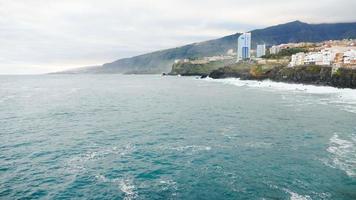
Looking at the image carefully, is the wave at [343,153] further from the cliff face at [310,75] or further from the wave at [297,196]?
the cliff face at [310,75]

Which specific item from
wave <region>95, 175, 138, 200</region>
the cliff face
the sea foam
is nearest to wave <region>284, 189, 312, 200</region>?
wave <region>95, 175, 138, 200</region>

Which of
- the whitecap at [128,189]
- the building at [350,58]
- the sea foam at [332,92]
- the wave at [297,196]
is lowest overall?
the sea foam at [332,92]

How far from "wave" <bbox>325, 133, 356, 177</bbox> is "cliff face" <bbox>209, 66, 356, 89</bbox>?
64.6 metres

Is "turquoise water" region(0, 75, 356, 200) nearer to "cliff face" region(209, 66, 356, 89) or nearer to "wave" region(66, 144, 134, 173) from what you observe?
"wave" region(66, 144, 134, 173)

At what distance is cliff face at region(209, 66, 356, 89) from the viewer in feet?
301

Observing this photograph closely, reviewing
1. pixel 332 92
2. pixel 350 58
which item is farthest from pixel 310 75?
pixel 332 92

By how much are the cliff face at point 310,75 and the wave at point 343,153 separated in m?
64.6

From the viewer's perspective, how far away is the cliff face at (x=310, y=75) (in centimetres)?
9175

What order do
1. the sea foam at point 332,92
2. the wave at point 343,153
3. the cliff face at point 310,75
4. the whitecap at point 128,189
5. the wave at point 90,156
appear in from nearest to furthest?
the whitecap at point 128,189 < the wave at point 343,153 < the wave at point 90,156 < the sea foam at point 332,92 < the cliff face at point 310,75

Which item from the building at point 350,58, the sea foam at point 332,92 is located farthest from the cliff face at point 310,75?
the building at point 350,58

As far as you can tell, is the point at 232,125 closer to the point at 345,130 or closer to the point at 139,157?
the point at 345,130

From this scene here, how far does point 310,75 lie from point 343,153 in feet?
308

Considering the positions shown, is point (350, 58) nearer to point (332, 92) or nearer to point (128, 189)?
point (332, 92)

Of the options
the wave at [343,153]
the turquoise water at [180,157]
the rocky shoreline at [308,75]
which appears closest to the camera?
the turquoise water at [180,157]
